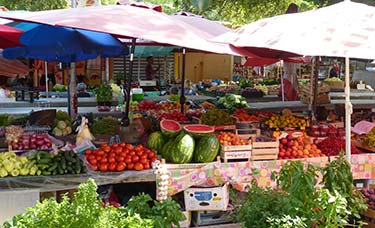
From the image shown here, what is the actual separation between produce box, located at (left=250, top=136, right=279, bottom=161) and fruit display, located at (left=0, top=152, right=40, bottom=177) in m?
2.55

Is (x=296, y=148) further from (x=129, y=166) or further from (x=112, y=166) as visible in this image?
(x=112, y=166)

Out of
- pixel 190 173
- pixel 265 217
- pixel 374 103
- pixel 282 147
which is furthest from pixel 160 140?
pixel 374 103

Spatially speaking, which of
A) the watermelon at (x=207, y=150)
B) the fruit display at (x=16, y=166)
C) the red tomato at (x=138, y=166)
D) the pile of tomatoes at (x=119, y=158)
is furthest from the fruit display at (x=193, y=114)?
the fruit display at (x=16, y=166)

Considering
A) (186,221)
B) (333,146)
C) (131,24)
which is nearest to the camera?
(131,24)

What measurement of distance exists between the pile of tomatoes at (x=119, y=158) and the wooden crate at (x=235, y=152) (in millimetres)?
837

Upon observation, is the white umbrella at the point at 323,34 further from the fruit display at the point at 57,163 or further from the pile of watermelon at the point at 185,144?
the fruit display at the point at 57,163

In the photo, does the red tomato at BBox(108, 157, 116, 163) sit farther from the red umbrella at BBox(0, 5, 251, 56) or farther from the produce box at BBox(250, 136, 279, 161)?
the produce box at BBox(250, 136, 279, 161)

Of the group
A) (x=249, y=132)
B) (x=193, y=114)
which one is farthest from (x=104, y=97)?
(x=249, y=132)

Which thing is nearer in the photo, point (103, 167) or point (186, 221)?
point (103, 167)

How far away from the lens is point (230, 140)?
17.9 ft

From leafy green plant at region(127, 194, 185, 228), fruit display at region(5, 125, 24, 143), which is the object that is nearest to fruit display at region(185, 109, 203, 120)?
fruit display at region(5, 125, 24, 143)

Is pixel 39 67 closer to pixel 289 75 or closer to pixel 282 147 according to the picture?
pixel 289 75

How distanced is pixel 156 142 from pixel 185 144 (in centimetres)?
53

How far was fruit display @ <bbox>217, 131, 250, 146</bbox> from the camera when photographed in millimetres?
5380
